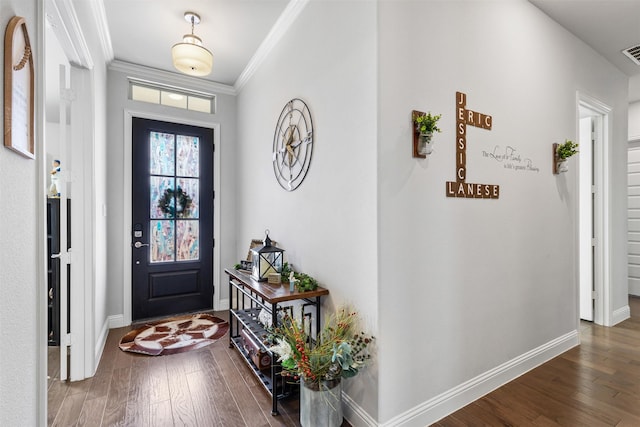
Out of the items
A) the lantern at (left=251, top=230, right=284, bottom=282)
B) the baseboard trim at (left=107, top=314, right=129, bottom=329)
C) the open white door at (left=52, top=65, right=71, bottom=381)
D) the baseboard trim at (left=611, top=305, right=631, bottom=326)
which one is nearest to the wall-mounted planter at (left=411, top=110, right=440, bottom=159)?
the lantern at (left=251, top=230, right=284, bottom=282)

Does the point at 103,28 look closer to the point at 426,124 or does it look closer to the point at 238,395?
the point at 426,124

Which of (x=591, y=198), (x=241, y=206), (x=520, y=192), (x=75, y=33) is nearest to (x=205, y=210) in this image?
(x=241, y=206)

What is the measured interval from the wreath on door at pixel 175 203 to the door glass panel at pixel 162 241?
0.38 feet

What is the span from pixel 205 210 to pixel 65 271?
1785 millimetres

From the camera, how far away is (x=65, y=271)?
2301 mm

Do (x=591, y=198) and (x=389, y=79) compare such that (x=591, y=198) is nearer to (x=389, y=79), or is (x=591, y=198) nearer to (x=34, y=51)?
(x=389, y=79)

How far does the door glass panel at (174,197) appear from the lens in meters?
3.69

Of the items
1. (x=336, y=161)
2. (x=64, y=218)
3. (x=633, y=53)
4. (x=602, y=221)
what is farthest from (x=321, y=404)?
(x=633, y=53)

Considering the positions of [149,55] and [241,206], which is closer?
[149,55]

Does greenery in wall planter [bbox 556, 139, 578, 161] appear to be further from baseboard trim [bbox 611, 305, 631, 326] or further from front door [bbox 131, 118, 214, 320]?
front door [bbox 131, 118, 214, 320]

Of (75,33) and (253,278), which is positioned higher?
(75,33)

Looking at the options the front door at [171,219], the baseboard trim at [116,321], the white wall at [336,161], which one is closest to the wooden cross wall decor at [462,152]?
the white wall at [336,161]

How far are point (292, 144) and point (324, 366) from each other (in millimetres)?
1691

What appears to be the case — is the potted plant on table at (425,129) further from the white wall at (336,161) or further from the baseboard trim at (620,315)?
the baseboard trim at (620,315)
